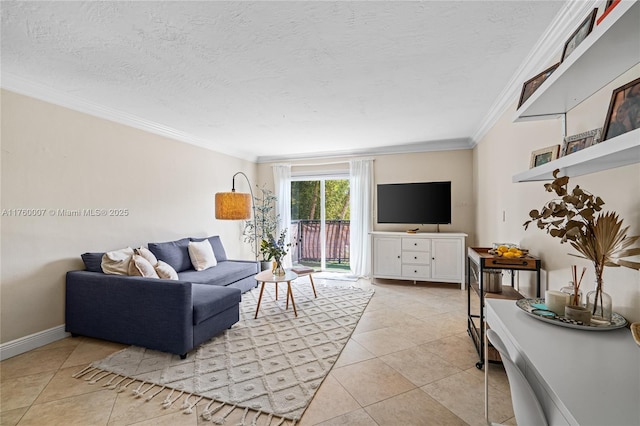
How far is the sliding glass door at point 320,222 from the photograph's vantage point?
19.5ft

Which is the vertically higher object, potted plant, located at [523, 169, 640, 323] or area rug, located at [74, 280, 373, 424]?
potted plant, located at [523, 169, 640, 323]

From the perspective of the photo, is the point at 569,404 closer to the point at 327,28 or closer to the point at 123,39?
the point at 327,28

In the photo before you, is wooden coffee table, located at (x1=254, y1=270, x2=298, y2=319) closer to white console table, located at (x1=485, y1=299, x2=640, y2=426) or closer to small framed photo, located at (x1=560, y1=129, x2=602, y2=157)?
white console table, located at (x1=485, y1=299, x2=640, y2=426)

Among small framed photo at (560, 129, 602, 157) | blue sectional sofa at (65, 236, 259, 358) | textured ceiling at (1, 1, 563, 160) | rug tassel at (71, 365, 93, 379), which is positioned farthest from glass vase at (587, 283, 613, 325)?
rug tassel at (71, 365, 93, 379)

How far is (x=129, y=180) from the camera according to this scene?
3.62 m

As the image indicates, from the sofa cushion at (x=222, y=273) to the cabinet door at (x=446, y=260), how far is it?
2924 millimetres

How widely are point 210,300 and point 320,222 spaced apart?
11.7ft

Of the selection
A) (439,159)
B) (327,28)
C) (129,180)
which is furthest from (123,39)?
(439,159)

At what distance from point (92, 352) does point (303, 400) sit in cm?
209

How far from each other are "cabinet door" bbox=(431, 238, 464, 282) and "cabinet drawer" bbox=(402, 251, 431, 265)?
0.30 feet

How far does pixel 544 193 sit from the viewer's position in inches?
85.7

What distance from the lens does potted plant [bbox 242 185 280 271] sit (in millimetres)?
5918

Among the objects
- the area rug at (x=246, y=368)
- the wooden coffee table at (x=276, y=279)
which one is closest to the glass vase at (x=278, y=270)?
the wooden coffee table at (x=276, y=279)

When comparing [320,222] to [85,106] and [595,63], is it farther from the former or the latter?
[595,63]
